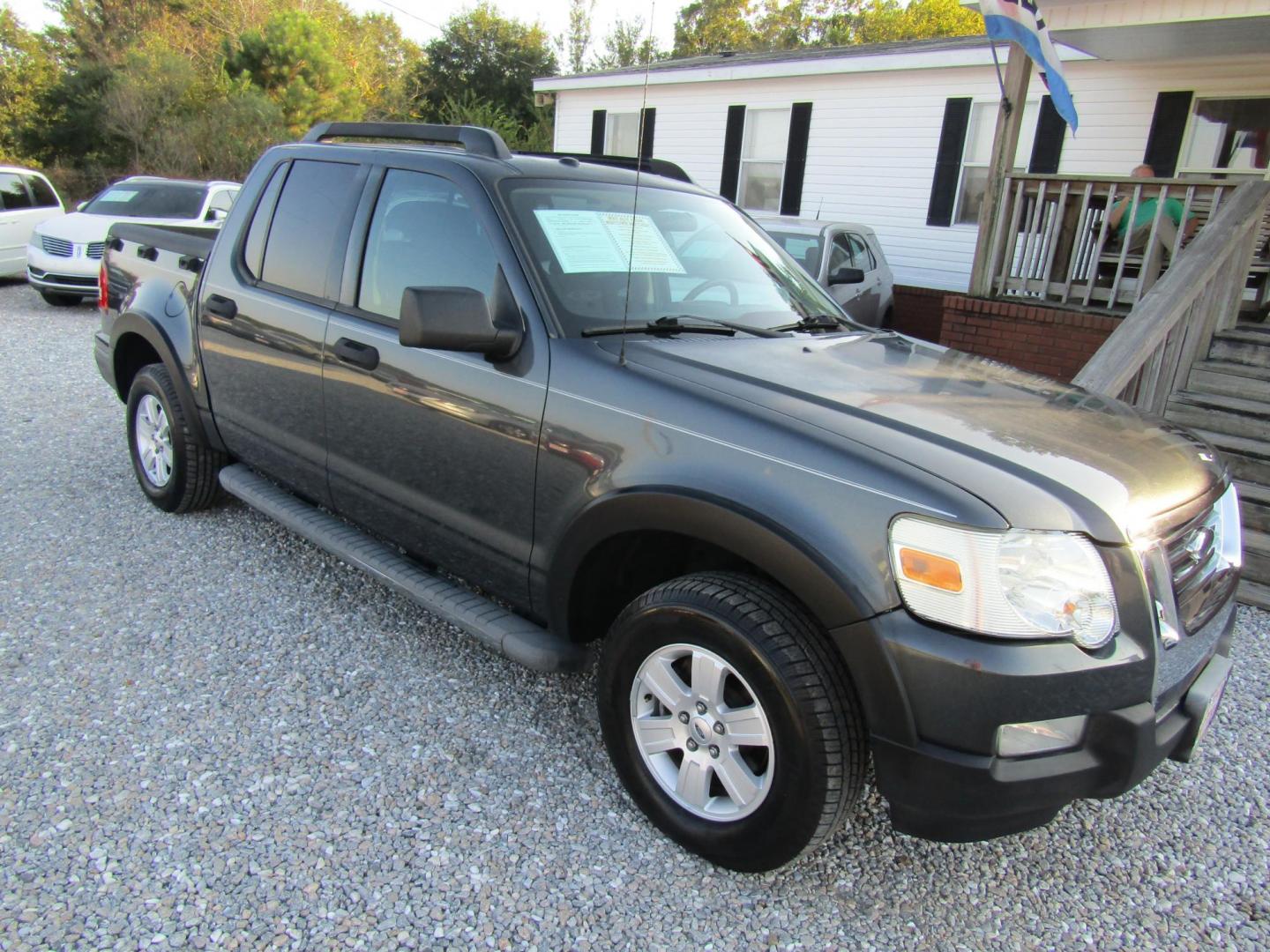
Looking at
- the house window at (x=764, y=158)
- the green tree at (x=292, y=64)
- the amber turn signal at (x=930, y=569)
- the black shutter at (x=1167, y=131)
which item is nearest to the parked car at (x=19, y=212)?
the house window at (x=764, y=158)

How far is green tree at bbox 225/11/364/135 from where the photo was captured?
1089 inches

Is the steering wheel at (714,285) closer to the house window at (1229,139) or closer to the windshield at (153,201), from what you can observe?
the house window at (1229,139)

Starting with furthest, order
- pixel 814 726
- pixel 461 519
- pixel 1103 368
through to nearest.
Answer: pixel 1103 368 < pixel 461 519 < pixel 814 726

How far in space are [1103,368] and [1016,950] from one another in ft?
11.0

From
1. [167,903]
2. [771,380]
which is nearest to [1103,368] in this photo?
[771,380]

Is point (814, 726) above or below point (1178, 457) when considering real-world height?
below

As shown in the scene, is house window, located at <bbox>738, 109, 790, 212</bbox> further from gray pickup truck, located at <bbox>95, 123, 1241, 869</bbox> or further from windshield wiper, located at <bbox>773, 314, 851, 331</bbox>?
windshield wiper, located at <bbox>773, 314, 851, 331</bbox>

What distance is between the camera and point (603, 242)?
A: 9.82 feet

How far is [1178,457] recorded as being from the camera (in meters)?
2.50

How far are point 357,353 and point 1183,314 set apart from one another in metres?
4.95

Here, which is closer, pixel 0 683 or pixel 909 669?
pixel 909 669

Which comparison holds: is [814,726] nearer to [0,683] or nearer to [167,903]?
[167,903]

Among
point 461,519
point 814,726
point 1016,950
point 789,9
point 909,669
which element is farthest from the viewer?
point 789,9

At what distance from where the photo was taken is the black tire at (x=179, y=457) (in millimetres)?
4316
